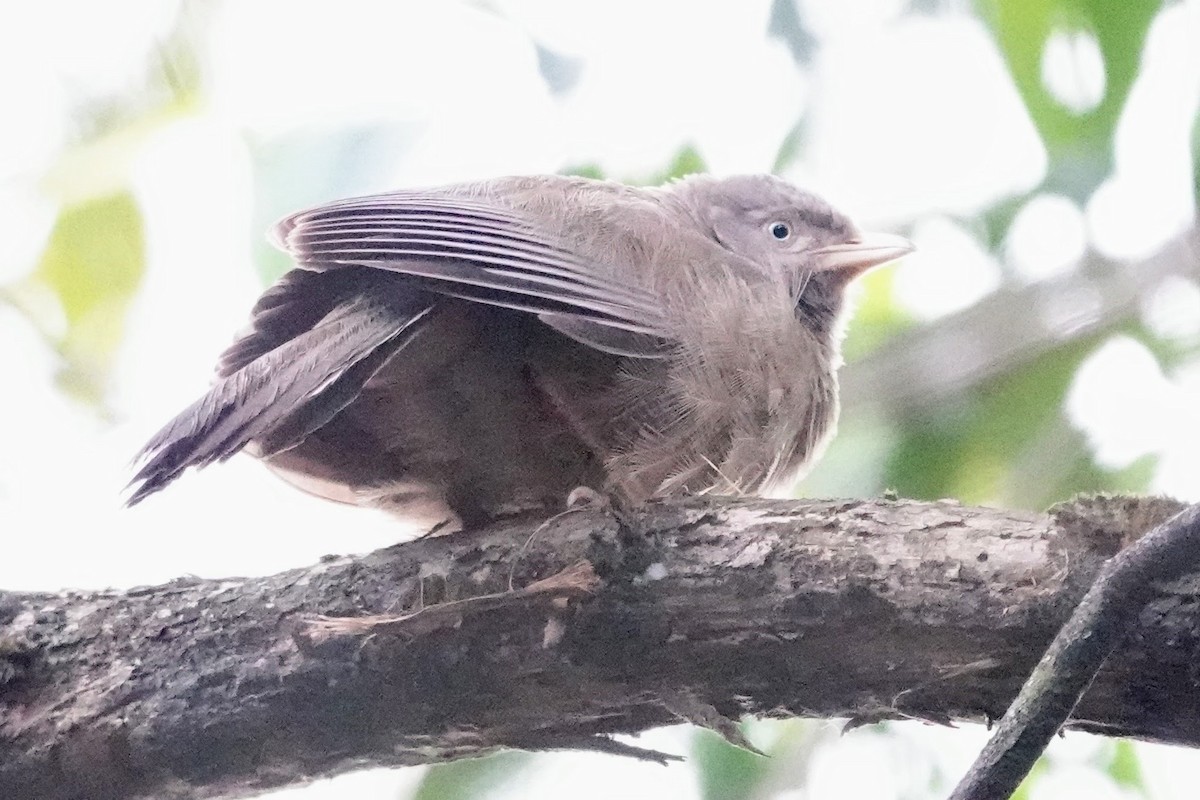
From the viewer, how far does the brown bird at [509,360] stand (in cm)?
233

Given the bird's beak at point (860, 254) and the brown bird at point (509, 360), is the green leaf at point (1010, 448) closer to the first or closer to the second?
the brown bird at point (509, 360)

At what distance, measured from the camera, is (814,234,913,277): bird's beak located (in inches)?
126

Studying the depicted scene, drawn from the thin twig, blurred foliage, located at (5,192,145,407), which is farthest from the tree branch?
blurred foliage, located at (5,192,145,407)

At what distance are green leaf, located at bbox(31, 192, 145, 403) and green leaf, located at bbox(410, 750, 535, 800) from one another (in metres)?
1.44

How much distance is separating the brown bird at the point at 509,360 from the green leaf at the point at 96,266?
99 cm

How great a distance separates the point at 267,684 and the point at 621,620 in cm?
61

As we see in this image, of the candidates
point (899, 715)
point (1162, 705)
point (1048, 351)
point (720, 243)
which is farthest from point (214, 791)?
point (1048, 351)

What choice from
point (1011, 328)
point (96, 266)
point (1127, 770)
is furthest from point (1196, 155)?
point (96, 266)

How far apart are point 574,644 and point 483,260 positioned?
30.9 inches

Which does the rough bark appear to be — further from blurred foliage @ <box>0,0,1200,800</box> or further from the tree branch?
the tree branch

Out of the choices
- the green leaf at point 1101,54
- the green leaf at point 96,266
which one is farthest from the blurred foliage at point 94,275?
the green leaf at point 1101,54

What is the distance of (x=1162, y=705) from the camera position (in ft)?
5.45

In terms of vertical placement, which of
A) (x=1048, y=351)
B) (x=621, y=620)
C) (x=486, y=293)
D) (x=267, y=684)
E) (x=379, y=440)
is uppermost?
(x=1048, y=351)

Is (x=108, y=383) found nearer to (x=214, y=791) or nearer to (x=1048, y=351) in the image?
(x=214, y=791)
